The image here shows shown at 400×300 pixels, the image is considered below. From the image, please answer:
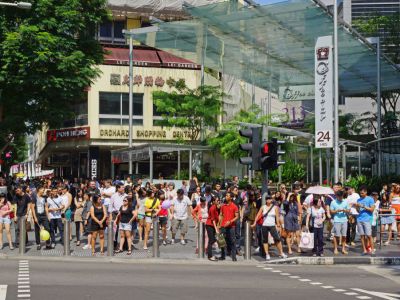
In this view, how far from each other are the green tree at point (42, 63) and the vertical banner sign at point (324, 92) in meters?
10.7

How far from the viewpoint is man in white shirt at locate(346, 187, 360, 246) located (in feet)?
67.5

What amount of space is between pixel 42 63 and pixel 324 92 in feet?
39.5

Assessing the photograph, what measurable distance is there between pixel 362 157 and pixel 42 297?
30.3 metres

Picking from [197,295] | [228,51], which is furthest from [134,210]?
[228,51]

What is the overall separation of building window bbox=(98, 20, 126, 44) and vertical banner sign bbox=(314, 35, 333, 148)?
3013 centimetres

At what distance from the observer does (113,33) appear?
5631 cm

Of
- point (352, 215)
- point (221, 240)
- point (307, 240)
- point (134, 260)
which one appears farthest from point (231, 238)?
point (352, 215)

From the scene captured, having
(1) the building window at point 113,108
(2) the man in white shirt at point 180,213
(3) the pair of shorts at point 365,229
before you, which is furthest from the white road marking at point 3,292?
(1) the building window at point 113,108

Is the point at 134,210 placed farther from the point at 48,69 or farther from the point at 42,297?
the point at 48,69

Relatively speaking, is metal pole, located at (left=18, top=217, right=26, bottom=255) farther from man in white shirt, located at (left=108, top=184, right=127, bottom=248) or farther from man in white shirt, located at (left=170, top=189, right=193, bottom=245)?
man in white shirt, located at (left=170, top=189, right=193, bottom=245)

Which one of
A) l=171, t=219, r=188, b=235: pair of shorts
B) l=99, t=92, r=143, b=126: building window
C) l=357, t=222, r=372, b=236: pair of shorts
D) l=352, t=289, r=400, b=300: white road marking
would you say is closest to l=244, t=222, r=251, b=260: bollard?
l=357, t=222, r=372, b=236: pair of shorts

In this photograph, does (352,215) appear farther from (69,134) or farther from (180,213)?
(69,134)

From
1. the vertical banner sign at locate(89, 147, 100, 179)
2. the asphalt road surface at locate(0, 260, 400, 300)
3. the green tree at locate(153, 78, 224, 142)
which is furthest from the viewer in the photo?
the vertical banner sign at locate(89, 147, 100, 179)

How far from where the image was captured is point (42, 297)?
38.7 feet
